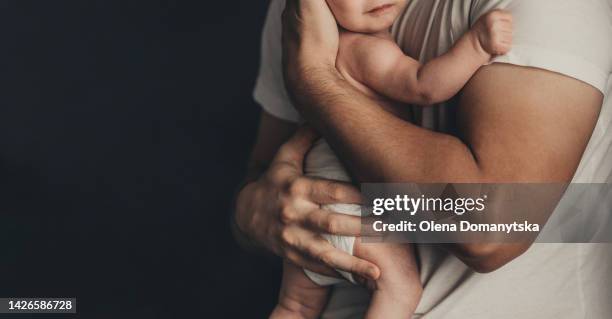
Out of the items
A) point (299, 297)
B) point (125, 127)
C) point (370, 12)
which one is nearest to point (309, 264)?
point (299, 297)

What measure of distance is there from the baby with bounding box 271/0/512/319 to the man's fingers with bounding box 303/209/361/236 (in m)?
0.02

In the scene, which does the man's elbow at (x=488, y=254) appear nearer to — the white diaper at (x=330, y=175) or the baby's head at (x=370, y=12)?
the white diaper at (x=330, y=175)

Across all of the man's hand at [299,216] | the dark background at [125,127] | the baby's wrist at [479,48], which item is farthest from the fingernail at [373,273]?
the dark background at [125,127]

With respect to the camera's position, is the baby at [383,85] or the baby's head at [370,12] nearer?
the baby at [383,85]

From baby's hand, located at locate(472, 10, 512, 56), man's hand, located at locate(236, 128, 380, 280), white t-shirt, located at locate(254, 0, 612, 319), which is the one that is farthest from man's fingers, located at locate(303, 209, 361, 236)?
baby's hand, located at locate(472, 10, 512, 56)

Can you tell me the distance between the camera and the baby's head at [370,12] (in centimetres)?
105

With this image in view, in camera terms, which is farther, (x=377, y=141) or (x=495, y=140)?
(x=377, y=141)

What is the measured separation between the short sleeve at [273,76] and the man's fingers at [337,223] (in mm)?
398

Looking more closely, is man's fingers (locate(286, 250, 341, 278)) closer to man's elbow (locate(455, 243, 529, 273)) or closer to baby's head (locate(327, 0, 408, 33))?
man's elbow (locate(455, 243, 529, 273))

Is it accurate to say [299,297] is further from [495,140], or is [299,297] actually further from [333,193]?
[495,140]

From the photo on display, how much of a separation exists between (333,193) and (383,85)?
198mm

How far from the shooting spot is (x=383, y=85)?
3.43ft

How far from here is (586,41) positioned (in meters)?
0.84

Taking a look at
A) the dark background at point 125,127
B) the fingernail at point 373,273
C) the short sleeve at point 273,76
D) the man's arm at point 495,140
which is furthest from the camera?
the dark background at point 125,127
